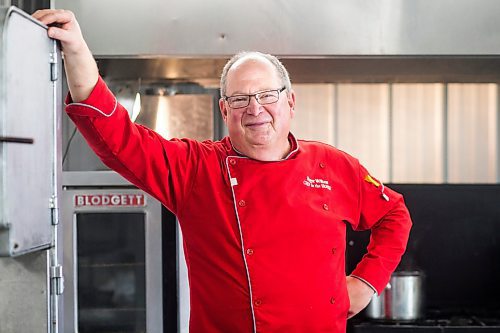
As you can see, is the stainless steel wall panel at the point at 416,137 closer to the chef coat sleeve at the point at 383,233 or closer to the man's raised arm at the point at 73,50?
the chef coat sleeve at the point at 383,233

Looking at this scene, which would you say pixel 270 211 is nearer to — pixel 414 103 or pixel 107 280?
pixel 107 280

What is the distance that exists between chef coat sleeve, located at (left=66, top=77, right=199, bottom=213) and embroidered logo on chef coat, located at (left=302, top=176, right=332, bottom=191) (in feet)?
0.98

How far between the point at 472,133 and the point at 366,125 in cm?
45

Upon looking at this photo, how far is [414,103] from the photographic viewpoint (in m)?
3.19

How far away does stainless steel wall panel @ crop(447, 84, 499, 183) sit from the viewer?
Answer: 318 cm

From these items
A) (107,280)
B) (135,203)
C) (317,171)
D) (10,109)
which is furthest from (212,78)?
(10,109)

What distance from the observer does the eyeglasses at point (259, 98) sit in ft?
6.23

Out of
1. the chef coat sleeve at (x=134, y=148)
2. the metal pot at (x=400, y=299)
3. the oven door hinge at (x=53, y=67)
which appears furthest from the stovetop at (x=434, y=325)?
the oven door hinge at (x=53, y=67)

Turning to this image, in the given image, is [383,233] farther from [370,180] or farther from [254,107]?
[254,107]

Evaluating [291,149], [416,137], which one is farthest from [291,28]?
[416,137]

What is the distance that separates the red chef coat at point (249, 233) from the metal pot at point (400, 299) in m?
0.72

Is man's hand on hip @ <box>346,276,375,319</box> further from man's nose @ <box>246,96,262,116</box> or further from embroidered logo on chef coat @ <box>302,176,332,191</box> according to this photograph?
man's nose @ <box>246,96,262,116</box>

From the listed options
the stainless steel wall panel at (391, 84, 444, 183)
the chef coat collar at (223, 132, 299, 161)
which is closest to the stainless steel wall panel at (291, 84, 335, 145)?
the stainless steel wall panel at (391, 84, 444, 183)

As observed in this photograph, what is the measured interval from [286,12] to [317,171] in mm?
797
